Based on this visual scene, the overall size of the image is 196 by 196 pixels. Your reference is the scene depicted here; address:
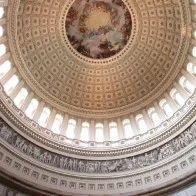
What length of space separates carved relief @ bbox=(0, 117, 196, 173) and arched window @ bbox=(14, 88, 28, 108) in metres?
3.22

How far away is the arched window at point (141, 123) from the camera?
2334 centimetres

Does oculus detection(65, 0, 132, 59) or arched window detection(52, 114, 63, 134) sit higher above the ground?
oculus detection(65, 0, 132, 59)

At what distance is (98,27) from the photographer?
27656mm

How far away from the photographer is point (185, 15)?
23328 millimetres

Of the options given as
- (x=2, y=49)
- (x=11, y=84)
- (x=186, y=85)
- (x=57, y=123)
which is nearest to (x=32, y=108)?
(x=57, y=123)

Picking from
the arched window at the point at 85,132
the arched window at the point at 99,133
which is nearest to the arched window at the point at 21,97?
the arched window at the point at 85,132

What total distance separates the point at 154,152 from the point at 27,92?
34.8 ft

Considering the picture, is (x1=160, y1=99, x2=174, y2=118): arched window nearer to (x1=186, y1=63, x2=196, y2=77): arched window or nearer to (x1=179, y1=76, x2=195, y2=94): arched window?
(x1=179, y1=76, x2=195, y2=94): arched window

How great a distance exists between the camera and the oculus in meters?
26.8

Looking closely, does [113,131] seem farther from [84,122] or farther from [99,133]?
[84,122]

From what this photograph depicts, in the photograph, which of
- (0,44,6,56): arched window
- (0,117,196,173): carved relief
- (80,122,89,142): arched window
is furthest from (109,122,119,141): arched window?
(0,44,6,56): arched window

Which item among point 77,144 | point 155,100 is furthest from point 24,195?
point 155,100

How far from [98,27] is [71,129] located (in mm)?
9348

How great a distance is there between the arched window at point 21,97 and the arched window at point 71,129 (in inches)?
157
